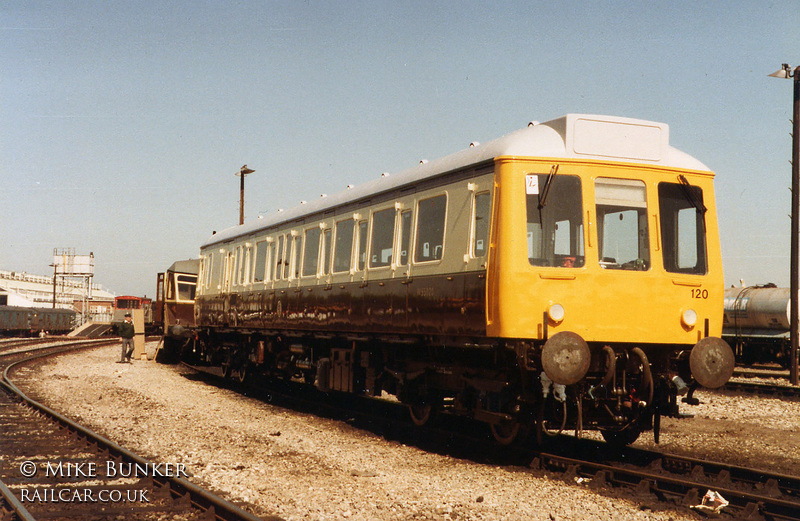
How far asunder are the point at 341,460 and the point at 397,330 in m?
1.92

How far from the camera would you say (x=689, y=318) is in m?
8.70

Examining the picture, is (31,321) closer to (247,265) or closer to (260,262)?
(247,265)

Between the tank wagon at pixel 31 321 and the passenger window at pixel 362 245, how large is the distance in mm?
45381

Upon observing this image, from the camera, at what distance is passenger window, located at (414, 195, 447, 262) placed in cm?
965

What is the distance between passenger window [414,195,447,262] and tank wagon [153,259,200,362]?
46.9ft

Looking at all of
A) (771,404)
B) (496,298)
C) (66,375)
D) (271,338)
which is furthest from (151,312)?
(496,298)

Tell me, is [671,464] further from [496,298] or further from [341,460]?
[341,460]

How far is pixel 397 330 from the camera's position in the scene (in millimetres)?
10430

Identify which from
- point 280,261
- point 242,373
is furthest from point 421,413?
point 242,373

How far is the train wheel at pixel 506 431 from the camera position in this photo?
29.9 ft

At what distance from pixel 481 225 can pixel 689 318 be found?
2410mm

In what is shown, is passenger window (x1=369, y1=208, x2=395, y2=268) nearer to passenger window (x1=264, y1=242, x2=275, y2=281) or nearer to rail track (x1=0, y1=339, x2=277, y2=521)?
rail track (x1=0, y1=339, x2=277, y2=521)

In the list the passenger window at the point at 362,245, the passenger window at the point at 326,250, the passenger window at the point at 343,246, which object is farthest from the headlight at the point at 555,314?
the passenger window at the point at 326,250

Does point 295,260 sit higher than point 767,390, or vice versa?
point 295,260
